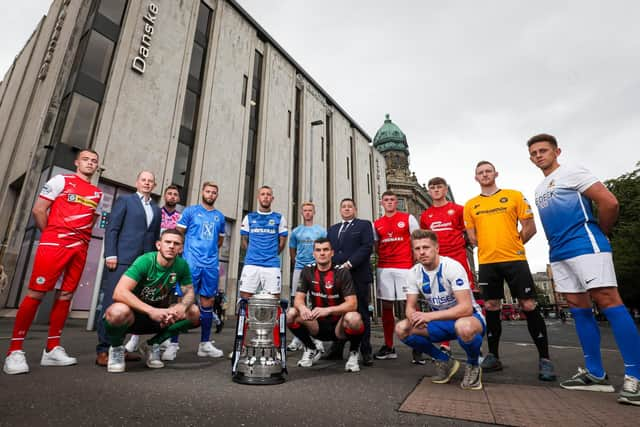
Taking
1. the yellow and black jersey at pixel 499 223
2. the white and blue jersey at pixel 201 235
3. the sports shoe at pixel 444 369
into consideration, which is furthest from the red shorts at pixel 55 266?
the yellow and black jersey at pixel 499 223

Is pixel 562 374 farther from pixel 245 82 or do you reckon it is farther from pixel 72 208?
pixel 245 82

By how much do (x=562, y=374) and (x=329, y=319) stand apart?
273 cm

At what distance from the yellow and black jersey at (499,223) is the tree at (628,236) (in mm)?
22598

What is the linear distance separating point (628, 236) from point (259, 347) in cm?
2761

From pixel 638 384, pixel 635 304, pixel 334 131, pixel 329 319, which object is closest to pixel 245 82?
pixel 334 131

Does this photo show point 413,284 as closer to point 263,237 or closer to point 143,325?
point 263,237

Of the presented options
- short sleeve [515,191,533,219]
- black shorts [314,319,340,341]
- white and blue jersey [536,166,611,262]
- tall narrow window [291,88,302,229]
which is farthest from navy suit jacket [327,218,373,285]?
tall narrow window [291,88,302,229]

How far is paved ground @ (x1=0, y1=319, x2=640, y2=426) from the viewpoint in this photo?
1.90 meters

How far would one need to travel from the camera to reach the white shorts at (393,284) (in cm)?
471

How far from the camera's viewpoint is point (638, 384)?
246 cm

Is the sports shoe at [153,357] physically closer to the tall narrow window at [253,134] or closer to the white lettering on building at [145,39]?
the white lettering on building at [145,39]

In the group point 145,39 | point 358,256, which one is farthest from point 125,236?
point 145,39

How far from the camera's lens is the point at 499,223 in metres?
3.94

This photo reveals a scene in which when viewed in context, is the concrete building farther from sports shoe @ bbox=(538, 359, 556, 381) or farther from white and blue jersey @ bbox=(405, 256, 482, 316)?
sports shoe @ bbox=(538, 359, 556, 381)
